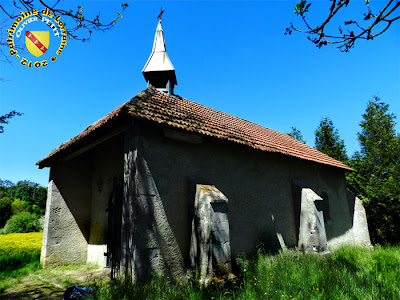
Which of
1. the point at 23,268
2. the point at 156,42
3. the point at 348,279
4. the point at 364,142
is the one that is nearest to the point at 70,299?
the point at 23,268

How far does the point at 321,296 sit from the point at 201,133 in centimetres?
417

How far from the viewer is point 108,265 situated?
6996 mm

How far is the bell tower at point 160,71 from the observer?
9680 mm

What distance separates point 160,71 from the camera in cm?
968

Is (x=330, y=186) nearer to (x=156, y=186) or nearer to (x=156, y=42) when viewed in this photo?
(x=156, y=186)

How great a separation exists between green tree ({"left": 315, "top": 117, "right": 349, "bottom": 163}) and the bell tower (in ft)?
44.2

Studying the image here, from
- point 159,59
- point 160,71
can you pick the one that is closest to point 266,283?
point 160,71

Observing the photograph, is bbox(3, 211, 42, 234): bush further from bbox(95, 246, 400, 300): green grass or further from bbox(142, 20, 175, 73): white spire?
bbox(95, 246, 400, 300): green grass

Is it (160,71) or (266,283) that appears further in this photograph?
(160,71)

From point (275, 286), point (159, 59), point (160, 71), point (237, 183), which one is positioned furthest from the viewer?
point (159, 59)

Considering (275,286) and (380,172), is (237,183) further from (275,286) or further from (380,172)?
(380,172)

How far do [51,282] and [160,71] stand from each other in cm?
814

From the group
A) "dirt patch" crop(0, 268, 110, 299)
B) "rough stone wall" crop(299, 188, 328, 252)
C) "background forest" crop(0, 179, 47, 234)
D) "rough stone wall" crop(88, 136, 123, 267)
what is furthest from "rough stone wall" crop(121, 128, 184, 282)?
"background forest" crop(0, 179, 47, 234)

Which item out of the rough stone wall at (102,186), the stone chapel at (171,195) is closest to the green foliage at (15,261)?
the stone chapel at (171,195)
